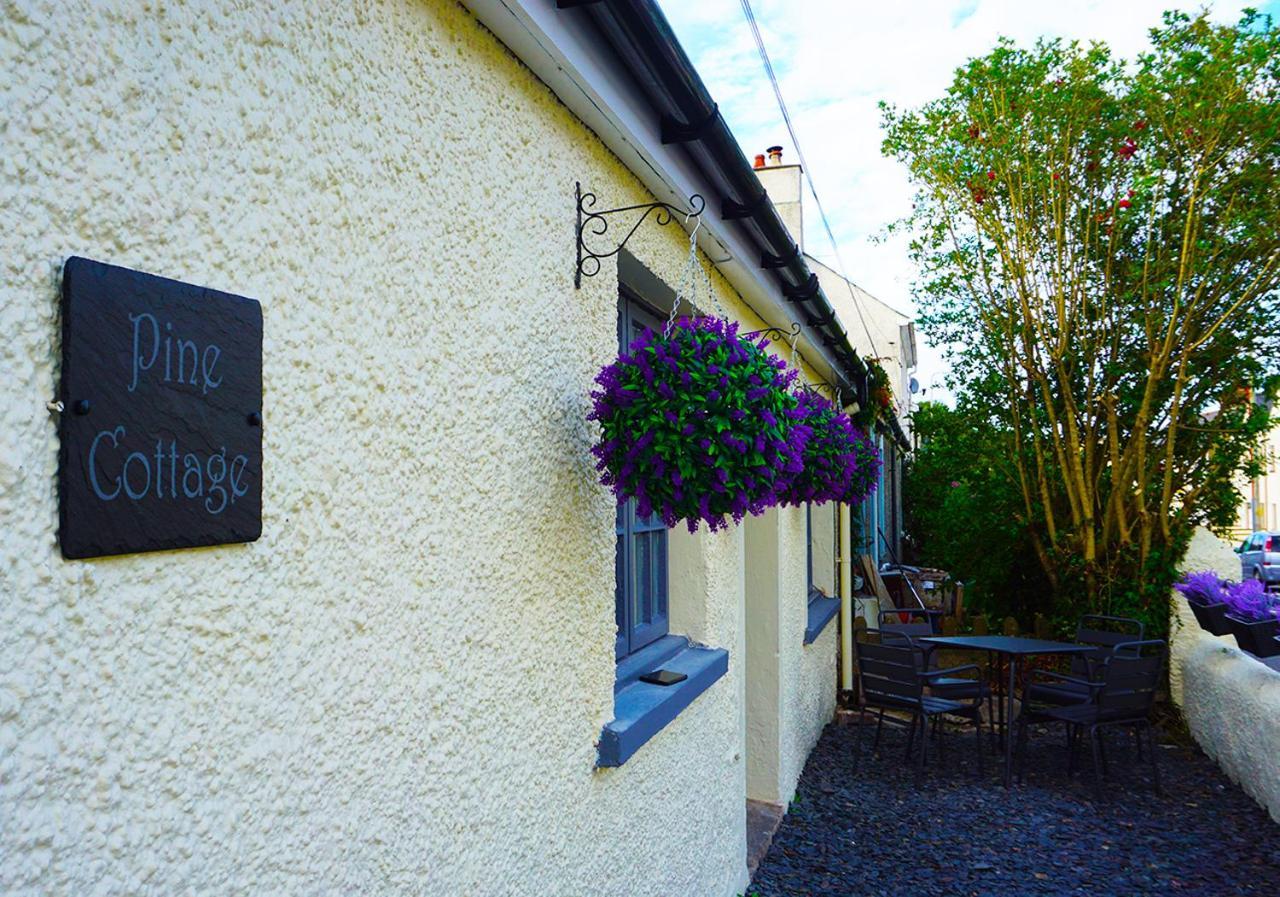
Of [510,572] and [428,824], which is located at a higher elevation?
[510,572]

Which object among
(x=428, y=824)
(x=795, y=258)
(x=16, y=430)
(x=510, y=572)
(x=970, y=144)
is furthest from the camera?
(x=970, y=144)

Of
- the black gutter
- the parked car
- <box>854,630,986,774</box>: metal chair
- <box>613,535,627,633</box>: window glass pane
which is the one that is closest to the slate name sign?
the black gutter

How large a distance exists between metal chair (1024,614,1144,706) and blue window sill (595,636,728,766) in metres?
3.58

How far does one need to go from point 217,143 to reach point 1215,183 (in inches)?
311

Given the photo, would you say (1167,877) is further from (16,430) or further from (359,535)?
(16,430)

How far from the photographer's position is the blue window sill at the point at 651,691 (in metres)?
2.59

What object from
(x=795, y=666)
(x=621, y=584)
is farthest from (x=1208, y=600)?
(x=621, y=584)

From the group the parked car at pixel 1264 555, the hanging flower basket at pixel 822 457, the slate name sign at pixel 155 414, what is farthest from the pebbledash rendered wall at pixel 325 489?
the parked car at pixel 1264 555

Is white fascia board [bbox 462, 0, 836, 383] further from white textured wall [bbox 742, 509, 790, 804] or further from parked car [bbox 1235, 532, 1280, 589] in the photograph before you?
parked car [bbox 1235, 532, 1280, 589]

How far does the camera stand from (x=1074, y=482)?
842 centimetres

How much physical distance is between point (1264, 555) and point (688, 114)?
24.8 metres

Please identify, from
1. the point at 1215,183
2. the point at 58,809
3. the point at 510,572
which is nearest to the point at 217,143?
the point at 58,809

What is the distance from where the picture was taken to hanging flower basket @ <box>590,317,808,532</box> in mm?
2225

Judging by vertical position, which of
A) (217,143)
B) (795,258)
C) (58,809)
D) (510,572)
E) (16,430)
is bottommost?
(58,809)
